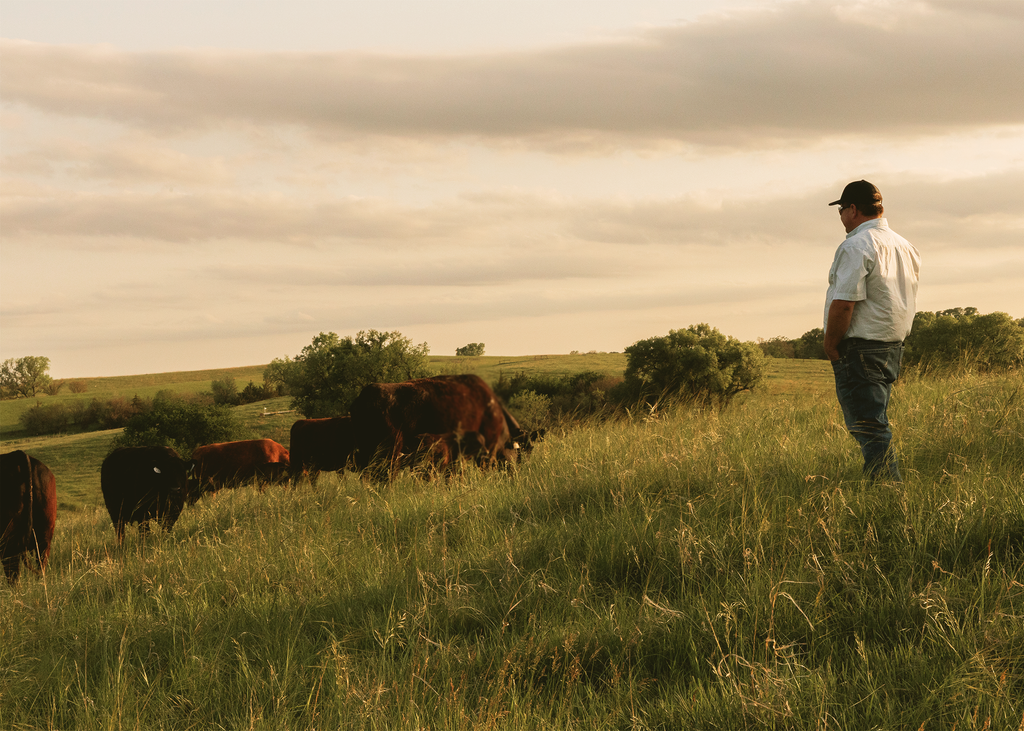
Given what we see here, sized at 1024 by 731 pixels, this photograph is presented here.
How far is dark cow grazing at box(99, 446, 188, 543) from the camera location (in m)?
8.46

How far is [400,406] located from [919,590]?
20.1 feet

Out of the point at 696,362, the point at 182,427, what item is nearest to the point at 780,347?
the point at 696,362

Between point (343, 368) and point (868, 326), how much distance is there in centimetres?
4670

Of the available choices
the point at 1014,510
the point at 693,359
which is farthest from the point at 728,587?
the point at 693,359

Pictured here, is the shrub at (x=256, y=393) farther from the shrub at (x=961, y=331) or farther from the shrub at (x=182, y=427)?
the shrub at (x=961, y=331)

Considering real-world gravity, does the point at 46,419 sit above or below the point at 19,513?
below

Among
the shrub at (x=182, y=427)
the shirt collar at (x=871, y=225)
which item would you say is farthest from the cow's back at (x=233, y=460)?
the shrub at (x=182, y=427)

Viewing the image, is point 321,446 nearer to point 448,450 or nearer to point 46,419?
point 448,450

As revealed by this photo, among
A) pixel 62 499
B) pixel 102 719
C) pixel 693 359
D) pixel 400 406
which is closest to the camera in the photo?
pixel 102 719

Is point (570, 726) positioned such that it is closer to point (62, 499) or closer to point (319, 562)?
point (319, 562)

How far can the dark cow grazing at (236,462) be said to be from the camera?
12.8 metres

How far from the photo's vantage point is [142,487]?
8.48 meters

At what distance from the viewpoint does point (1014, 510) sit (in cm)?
420

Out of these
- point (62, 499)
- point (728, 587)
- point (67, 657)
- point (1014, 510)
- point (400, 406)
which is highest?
point (400, 406)
